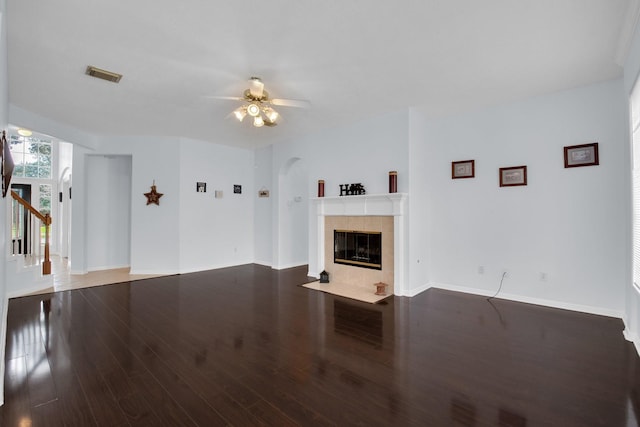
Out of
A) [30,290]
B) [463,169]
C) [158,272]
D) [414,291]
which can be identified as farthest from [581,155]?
[30,290]

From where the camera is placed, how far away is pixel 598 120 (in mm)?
3570

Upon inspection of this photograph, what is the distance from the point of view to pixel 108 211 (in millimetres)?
6508

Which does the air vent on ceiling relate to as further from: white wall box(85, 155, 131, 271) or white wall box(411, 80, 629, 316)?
white wall box(411, 80, 629, 316)

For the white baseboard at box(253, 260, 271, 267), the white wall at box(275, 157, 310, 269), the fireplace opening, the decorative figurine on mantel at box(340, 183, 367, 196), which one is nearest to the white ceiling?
the decorative figurine on mantel at box(340, 183, 367, 196)

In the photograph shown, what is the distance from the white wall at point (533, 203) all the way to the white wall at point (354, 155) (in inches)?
11.2

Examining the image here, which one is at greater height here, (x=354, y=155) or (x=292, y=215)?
(x=354, y=155)

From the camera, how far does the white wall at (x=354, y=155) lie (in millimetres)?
4508

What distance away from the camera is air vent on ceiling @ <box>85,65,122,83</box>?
321cm

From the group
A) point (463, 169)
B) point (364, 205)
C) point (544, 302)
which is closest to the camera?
point (544, 302)

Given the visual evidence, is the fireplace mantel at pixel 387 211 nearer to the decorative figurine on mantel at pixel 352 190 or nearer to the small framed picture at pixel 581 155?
the decorative figurine on mantel at pixel 352 190

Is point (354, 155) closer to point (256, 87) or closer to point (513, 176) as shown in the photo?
point (256, 87)

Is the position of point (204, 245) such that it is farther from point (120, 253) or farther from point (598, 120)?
point (598, 120)

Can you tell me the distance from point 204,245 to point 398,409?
543cm

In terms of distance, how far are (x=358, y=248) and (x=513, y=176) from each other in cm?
246
